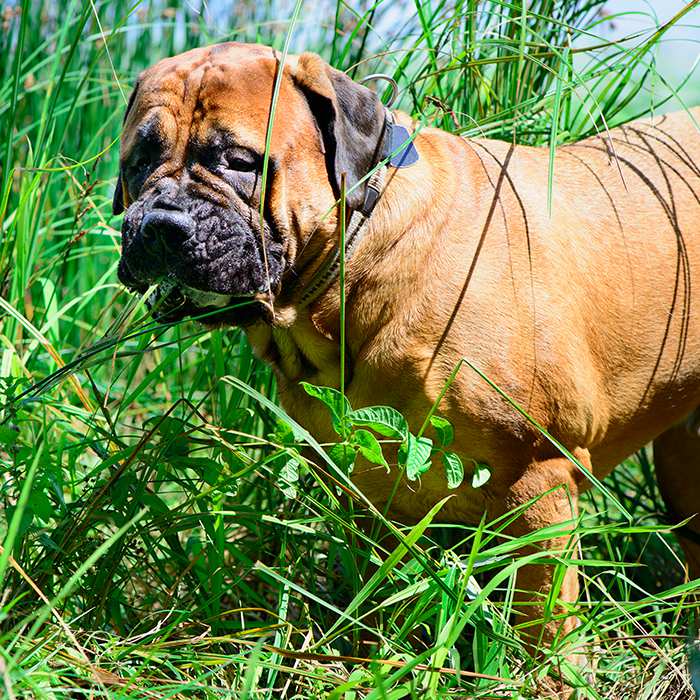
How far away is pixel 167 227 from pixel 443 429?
0.80m

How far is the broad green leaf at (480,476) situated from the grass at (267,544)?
0.54 feet

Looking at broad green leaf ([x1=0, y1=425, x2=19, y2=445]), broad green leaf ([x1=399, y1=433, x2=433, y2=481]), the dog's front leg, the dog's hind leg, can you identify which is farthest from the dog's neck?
the dog's hind leg

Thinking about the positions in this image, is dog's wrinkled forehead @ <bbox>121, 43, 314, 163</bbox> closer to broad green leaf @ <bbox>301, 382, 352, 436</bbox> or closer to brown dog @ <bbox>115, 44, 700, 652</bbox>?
brown dog @ <bbox>115, 44, 700, 652</bbox>

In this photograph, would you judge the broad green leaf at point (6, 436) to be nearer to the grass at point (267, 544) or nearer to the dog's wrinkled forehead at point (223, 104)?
the grass at point (267, 544)

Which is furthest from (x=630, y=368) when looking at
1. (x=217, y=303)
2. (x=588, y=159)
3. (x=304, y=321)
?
(x=217, y=303)

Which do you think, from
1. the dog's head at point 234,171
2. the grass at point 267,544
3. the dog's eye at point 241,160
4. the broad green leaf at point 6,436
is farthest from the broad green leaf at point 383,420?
the broad green leaf at point 6,436

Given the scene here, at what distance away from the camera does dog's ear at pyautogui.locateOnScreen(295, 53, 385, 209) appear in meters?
2.32

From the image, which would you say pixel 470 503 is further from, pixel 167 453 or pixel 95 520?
pixel 95 520

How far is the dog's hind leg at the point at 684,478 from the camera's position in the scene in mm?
3107

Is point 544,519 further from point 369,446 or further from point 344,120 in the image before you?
point 344,120

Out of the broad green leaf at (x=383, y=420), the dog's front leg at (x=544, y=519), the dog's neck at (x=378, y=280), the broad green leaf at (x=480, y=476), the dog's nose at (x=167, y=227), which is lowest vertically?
the dog's front leg at (x=544, y=519)

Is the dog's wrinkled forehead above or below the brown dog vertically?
above

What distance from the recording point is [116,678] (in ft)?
6.33

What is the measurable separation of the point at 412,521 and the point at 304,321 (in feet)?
2.23
